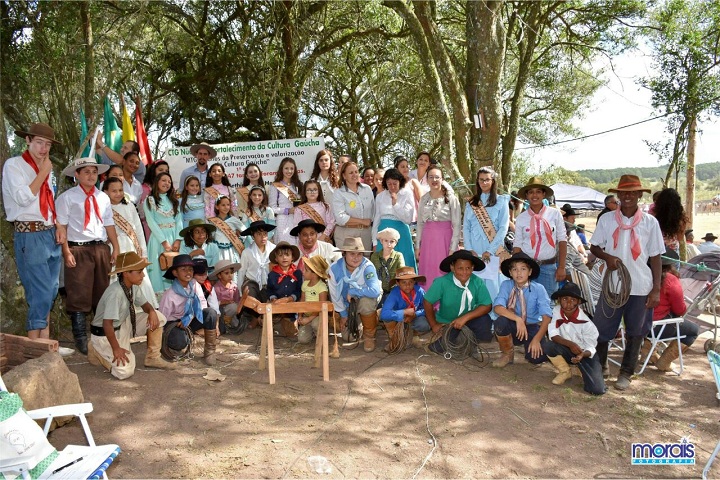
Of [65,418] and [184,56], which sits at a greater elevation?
[184,56]

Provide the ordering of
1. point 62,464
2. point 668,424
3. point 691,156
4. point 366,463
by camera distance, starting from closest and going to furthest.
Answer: point 62,464
point 366,463
point 668,424
point 691,156

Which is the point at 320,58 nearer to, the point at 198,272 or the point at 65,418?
the point at 198,272

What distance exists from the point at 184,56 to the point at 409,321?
9.90 meters

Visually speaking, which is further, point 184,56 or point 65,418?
point 184,56

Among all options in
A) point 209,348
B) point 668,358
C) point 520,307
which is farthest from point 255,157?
point 668,358

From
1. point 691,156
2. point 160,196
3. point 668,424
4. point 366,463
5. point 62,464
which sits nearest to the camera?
point 62,464

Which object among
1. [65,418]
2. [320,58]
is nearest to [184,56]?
[320,58]

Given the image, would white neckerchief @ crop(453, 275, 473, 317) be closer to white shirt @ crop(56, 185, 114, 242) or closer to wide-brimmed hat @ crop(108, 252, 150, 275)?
wide-brimmed hat @ crop(108, 252, 150, 275)

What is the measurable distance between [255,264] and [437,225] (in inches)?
86.6

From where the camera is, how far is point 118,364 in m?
5.15

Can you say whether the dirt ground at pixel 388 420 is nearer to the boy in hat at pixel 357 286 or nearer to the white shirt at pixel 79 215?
the boy in hat at pixel 357 286

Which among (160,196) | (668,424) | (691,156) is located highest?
(691,156)

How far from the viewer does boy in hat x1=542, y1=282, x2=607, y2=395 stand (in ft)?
17.0

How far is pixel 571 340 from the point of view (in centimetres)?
529
